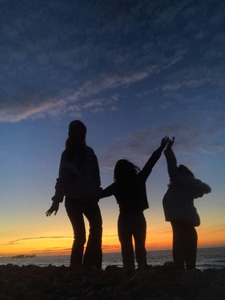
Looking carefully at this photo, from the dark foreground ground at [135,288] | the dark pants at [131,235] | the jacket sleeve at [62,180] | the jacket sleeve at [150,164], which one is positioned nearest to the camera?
the dark foreground ground at [135,288]

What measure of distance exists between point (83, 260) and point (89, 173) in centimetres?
149

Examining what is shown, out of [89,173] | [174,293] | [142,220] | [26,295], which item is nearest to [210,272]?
[174,293]

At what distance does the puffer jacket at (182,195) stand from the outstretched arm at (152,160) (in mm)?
361

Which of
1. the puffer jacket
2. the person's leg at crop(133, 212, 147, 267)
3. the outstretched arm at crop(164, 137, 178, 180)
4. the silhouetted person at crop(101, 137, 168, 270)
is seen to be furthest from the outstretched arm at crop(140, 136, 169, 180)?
the person's leg at crop(133, 212, 147, 267)

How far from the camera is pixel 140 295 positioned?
2.94 metres

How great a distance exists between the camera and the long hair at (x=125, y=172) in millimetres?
5422

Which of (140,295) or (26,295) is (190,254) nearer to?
(140,295)

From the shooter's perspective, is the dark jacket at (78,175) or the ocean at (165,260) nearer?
the dark jacket at (78,175)

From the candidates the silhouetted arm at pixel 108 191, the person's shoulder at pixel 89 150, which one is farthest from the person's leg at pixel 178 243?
the person's shoulder at pixel 89 150

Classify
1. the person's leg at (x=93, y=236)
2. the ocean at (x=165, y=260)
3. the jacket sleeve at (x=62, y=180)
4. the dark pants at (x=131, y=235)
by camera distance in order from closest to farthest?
the dark pants at (x=131, y=235), the jacket sleeve at (x=62, y=180), the person's leg at (x=93, y=236), the ocean at (x=165, y=260)

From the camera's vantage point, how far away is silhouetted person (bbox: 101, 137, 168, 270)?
5.15m

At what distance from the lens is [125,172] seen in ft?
17.9

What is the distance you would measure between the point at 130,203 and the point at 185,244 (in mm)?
1080

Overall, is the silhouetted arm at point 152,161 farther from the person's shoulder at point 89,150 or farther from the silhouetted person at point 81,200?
the person's shoulder at point 89,150
